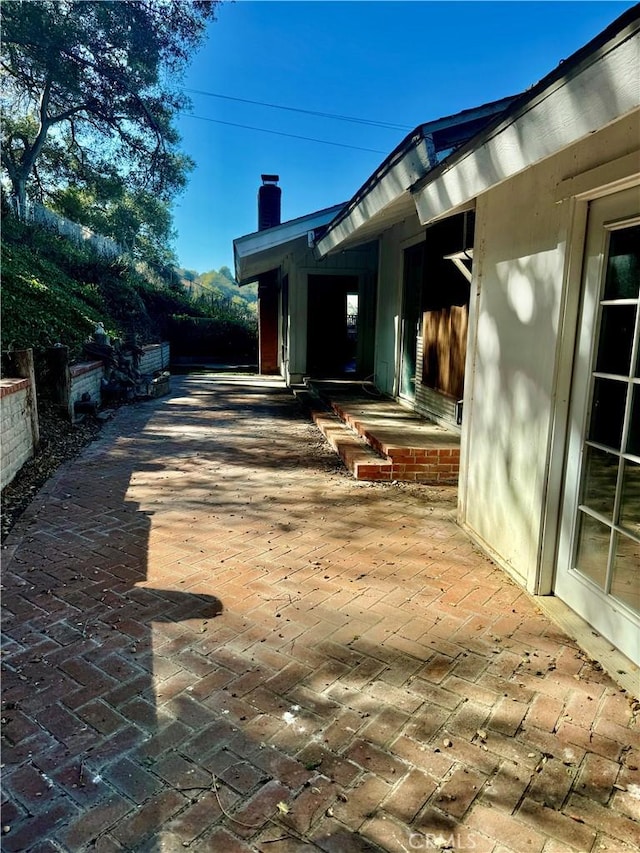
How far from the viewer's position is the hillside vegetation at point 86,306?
28.8 ft

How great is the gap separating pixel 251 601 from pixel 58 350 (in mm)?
5332

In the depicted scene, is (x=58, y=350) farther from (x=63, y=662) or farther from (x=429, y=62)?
(x=429, y=62)

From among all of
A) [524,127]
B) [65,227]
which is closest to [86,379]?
[524,127]

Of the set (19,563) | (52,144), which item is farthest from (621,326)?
(52,144)

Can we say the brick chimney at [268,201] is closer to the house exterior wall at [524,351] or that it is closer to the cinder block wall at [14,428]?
the cinder block wall at [14,428]

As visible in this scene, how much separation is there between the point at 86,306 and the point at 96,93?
8753 mm

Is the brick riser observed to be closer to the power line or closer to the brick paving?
the brick paving

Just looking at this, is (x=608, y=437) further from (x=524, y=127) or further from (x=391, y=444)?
(x=391, y=444)

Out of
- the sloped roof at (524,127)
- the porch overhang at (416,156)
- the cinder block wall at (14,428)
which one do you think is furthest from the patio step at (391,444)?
the cinder block wall at (14,428)

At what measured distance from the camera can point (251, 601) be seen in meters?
2.84

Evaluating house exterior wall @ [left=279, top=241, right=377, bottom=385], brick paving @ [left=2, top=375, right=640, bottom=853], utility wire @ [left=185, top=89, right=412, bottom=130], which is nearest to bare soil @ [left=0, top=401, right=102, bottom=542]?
brick paving @ [left=2, top=375, right=640, bottom=853]

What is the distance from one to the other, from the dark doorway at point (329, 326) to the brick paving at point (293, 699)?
27.6ft

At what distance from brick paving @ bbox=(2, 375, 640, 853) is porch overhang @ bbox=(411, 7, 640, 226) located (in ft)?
6.99

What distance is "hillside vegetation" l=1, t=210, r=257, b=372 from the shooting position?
8.79 m
